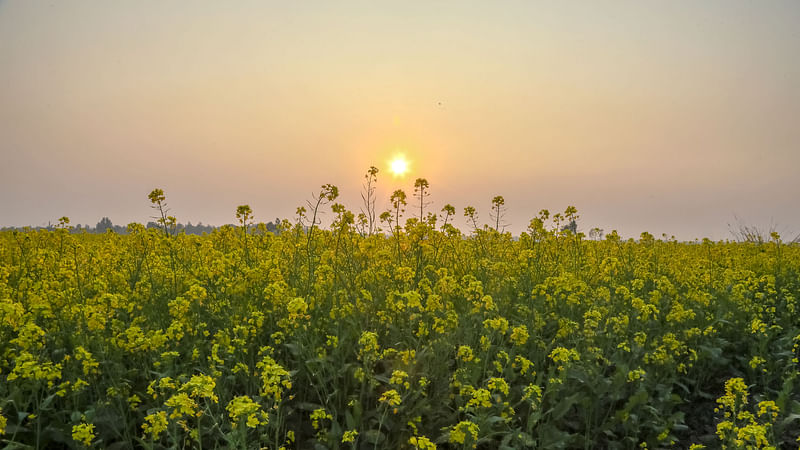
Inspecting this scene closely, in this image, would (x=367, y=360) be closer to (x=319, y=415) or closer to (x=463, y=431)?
(x=319, y=415)

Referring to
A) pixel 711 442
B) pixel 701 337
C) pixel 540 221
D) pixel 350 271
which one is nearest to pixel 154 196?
pixel 350 271

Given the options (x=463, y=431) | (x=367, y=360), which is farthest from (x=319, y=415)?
(x=463, y=431)

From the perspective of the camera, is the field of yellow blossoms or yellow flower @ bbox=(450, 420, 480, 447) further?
the field of yellow blossoms

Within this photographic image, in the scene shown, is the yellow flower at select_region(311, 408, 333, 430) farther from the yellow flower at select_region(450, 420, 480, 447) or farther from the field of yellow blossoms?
the yellow flower at select_region(450, 420, 480, 447)

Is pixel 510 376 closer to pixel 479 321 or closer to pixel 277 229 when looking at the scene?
pixel 479 321

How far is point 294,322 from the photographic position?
450 centimetres

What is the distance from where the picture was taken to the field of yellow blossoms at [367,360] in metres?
4.00

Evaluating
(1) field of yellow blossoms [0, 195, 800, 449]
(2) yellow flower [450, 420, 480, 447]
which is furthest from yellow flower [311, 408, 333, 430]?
(2) yellow flower [450, 420, 480, 447]

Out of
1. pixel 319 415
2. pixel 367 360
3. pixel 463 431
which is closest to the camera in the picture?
pixel 463 431

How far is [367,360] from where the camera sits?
171 inches

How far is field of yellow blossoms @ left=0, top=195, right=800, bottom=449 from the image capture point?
13.1 ft

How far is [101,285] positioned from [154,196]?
1489 millimetres

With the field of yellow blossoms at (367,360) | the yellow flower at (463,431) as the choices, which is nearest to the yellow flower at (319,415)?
the field of yellow blossoms at (367,360)

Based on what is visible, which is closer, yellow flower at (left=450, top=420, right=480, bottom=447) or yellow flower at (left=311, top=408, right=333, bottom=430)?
yellow flower at (left=450, top=420, right=480, bottom=447)
